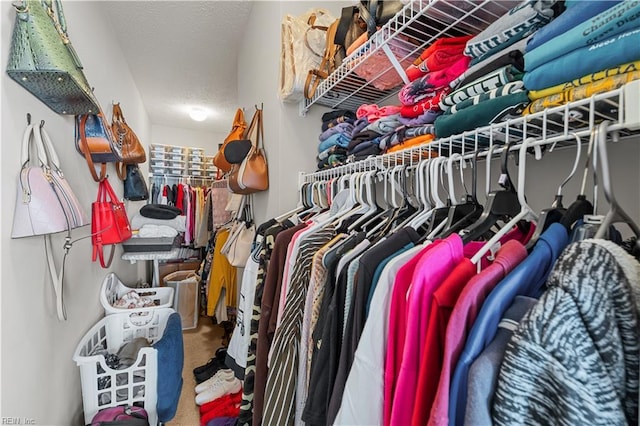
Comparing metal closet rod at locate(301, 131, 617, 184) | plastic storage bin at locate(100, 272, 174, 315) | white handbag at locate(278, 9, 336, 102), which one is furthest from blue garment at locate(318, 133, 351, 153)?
plastic storage bin at locate(100, 272, 174, 315)

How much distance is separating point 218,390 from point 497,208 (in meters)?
1.87

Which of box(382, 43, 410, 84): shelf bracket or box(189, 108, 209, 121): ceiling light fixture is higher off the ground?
box(189, 108, 209, 121): ceiling light fixture

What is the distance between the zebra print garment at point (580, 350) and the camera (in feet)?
0.90

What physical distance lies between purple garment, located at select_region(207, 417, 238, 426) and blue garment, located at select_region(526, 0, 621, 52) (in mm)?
1865

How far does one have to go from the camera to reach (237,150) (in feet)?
4.99

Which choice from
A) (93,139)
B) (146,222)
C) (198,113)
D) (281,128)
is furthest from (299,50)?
(198,113)

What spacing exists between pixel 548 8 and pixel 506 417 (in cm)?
66

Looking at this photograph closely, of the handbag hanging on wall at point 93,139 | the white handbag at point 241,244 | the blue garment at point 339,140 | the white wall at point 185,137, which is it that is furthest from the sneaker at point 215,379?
the white wall at point 185,137

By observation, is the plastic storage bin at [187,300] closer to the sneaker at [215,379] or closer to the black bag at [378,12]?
the sneaker at [215,379]

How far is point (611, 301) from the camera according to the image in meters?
0.29

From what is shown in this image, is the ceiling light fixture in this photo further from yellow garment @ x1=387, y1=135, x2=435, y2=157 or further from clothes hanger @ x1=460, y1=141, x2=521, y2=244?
clothes hanger @ x1=460, y1=141, x2=521, y2=244

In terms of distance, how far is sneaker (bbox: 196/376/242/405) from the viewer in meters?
1.72

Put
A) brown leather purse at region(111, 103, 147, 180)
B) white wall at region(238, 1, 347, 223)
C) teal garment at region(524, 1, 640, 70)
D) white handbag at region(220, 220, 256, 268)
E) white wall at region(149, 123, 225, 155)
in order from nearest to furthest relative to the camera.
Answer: teal garment at region(524, 1, 640, 70) < white wall at region(238, 1, 347, 223) < white handbag at region(220, 220, 256, 268) < brown leather purse at region(111, 103, 147, 180) < white wall at region(149, 123, 225, 155)

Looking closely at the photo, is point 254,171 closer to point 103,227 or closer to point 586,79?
point 103,227
